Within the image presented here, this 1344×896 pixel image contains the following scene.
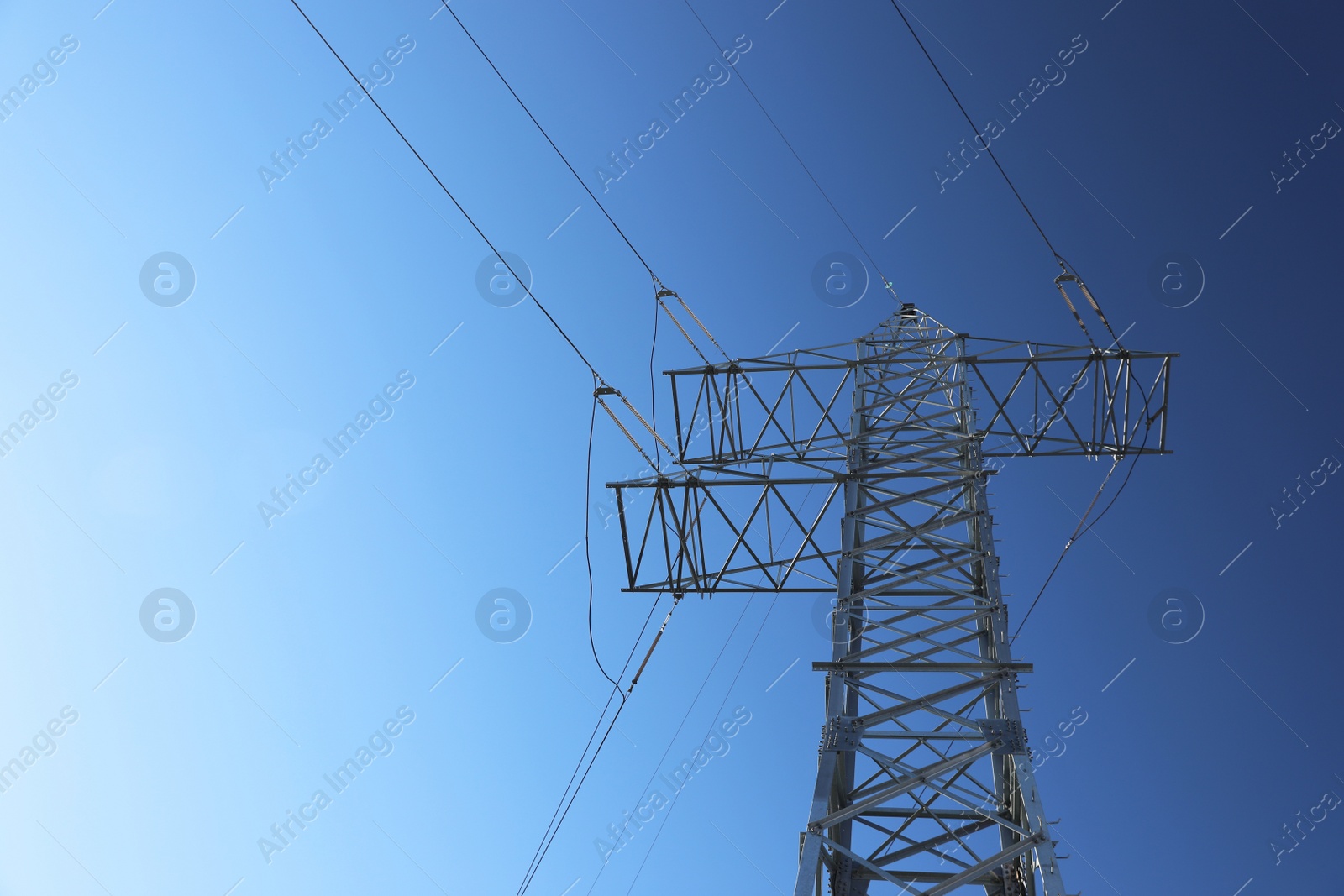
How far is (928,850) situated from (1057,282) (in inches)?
403

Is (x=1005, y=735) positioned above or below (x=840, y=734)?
above

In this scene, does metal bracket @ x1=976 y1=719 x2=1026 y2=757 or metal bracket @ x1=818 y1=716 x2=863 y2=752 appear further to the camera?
metal bracket @ x1=818 y1=716 x2=863 y2=752

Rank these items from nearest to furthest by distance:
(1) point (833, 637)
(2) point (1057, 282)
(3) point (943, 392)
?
(1) point (833, 637) → (2) point (1057, 282) → (3) point (943, 392)

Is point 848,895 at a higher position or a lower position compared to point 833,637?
lower

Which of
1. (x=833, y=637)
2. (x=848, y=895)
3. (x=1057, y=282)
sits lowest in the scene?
(x=848, y=895)

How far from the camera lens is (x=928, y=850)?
361 inches

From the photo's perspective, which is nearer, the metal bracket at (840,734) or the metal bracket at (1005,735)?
the metal bracket at (1005,735)

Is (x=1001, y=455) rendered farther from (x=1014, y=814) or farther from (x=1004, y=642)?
(x=1014, y=814)

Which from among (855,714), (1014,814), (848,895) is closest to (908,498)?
(855,714)

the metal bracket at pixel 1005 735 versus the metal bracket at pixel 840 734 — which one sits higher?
the metal bracket at pixel 1005 735

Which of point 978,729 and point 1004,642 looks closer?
point 978,729

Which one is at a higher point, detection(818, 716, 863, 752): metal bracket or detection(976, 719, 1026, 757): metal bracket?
detection(976, 719, 1026, 757): metal bracket

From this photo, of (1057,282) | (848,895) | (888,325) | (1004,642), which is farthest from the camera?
(888,325)

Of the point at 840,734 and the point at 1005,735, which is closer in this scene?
the point at 1005,735
